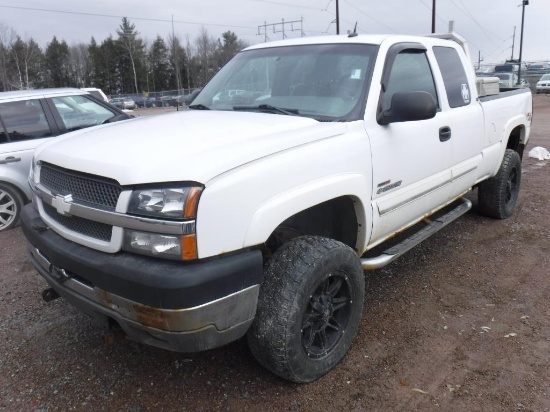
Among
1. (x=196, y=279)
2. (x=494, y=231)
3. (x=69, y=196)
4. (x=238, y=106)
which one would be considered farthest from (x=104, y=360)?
(x=494, y=231)

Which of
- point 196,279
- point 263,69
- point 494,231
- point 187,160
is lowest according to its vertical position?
point 494,231

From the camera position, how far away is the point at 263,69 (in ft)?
12.2

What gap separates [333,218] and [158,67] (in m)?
85.1

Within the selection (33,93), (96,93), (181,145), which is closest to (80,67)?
(96,93)

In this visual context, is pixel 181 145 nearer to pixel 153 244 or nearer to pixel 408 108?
pixel 153 244

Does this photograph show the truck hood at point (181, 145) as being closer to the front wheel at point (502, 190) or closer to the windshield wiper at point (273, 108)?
the windshield wiper at point (273, 108)

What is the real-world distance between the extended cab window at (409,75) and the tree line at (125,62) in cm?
7075

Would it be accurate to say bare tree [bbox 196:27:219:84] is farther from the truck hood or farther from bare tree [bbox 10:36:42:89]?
the truck hood

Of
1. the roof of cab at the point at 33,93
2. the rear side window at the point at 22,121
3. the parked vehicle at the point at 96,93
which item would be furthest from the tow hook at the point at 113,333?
the parked vehicle at the point at 96,93

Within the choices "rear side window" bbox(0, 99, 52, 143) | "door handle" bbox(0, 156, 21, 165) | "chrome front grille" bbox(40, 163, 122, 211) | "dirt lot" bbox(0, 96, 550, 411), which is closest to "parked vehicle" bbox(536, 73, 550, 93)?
"dirt lot" bbox(0, 96, 550, 411)

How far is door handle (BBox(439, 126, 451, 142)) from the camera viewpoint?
3.74 metres

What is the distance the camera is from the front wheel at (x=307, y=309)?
244 cm

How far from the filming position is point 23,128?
5953 mm

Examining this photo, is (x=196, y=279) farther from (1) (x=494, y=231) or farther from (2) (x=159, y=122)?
(1) (x=494, y=231)
